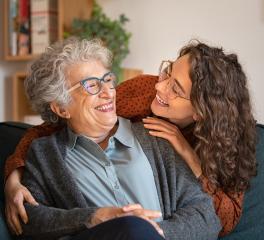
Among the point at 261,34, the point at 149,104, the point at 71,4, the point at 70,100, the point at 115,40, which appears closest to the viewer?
the point at 70,100

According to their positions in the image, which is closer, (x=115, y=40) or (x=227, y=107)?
(x=227, y=107)

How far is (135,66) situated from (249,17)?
2.59 feet

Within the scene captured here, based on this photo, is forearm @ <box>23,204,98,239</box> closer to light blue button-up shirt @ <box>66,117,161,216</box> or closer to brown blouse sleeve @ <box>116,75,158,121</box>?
light blue button-up shirt @ <box>66,117,161,216</box>

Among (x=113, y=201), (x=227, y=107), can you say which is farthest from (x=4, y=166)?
(x=227, y=107)

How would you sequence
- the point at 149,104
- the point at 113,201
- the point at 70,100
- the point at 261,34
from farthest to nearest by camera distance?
the point at 261,34
the point at 149,104
the point at 70,100
the point at 113,201

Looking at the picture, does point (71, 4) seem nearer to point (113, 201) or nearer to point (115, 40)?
point (115, 40)

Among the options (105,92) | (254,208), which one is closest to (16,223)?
(105,92)

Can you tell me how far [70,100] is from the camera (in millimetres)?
1638

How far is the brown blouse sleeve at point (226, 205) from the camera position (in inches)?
62.8

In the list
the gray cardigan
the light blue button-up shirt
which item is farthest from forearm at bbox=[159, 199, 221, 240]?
the light blue button-up shirt

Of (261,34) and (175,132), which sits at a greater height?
(261,34)

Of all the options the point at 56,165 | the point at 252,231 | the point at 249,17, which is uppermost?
the point at 249,17

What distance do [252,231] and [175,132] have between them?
0.45 m

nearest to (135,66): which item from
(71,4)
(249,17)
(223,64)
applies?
(71,4)
